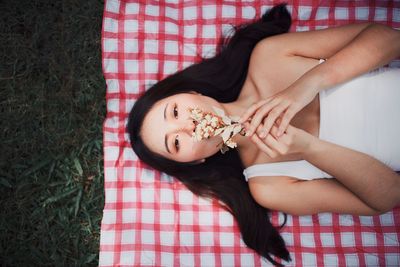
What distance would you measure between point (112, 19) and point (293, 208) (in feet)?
6.33

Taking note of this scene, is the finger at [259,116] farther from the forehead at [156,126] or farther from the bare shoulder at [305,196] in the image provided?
the bare shoulder at [305,196]

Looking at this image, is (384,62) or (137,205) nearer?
(384,62)

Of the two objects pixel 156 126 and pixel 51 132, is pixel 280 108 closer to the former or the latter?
pixel 156 126

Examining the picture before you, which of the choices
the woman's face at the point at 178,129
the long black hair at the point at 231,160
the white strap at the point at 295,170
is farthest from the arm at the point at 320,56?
the white strap at the point at 295,170

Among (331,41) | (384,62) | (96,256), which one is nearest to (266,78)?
(331,41)

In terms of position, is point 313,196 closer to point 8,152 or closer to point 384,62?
point 384,62

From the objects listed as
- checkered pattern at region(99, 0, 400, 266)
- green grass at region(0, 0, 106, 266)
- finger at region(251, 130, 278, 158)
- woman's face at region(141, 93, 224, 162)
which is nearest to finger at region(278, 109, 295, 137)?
finger at region(251, 130, 278, 158)

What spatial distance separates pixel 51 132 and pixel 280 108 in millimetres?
1892

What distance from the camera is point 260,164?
3018 mm

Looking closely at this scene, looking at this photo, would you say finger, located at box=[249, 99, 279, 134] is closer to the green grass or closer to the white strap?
the white strap

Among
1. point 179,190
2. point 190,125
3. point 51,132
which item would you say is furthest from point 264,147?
point 51,132

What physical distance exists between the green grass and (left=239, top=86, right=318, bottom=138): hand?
149 centimetres

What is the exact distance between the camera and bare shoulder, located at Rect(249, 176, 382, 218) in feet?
9.42

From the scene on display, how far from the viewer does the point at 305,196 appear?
291 cm
